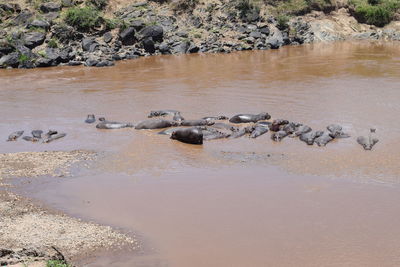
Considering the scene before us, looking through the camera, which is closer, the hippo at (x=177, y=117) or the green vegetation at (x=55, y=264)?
the green vegetation at (x=55, y=264)

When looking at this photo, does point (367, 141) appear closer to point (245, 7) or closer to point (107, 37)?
point (107, 37)

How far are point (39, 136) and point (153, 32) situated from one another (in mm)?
19861

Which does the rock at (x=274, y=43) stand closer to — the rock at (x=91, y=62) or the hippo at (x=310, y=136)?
the rock at (x=91, y=62)

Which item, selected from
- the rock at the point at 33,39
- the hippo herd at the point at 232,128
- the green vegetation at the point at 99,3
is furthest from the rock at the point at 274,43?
the hippo herd at the point at 232,128

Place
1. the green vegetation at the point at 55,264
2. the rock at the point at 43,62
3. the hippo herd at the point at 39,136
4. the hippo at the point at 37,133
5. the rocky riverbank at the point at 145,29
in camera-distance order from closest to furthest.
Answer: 1. the green vegetation at the point at 55,264
2. the hippo herd at the point at 39,136
3. the hippo at the point at 37,133
4. the rock at the point at 43,62
5. the rocky riverbank at the point at 145,29

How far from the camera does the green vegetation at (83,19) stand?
34062 mm

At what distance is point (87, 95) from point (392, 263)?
1672cm

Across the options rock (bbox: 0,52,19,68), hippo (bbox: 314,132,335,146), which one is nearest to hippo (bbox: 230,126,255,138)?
hippo (bbox: 314,132,335,146)

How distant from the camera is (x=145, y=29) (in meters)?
34.0

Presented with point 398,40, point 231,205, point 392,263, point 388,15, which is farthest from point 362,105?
point 388,15

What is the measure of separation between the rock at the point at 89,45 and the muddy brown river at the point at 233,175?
8733 millimetres

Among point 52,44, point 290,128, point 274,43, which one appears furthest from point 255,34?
point 290,128

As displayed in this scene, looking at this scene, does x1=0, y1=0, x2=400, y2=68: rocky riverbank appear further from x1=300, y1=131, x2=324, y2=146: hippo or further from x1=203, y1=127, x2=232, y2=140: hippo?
x1=300, y1=131, x2=324, y2=146: hippo

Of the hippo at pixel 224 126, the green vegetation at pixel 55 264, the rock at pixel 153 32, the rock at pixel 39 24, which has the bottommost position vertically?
the hippo at pixel 224 126
